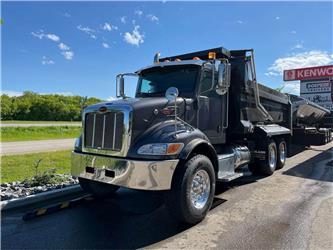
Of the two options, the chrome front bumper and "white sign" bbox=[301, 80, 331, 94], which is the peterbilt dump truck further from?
"white sign" bbox=[301, 80, 331, 94]

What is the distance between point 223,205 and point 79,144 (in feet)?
9.18

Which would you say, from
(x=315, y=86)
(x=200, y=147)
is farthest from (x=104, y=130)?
(x=315, y=86)

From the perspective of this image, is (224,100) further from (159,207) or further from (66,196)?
(66,196)

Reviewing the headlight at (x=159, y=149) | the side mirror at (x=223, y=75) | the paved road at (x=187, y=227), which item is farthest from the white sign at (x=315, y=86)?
the headlight at (x=159, y=149)

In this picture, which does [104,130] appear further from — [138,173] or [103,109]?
[138,173]

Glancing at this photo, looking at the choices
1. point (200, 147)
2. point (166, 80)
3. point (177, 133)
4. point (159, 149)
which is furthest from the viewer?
point (166, 80)

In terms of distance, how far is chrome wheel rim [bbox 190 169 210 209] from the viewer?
4.54 m

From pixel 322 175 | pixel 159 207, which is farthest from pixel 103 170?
pixel 322 175

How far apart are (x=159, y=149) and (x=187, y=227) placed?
3.99 ft

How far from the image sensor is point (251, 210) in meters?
5.00

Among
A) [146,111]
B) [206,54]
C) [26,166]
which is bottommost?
[26,166]

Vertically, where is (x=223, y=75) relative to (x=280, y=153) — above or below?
above

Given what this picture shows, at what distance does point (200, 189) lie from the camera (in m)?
4.68

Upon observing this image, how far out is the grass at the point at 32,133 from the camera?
22609 millimetres
